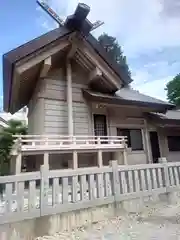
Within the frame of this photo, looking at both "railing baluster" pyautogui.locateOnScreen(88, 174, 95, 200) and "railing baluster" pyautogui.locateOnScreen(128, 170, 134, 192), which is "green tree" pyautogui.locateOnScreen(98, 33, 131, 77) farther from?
"railing baluster" pyautogui.locateOnScreen(88, 174, 95, 200)

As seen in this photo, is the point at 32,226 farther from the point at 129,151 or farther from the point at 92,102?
the point at 129,151

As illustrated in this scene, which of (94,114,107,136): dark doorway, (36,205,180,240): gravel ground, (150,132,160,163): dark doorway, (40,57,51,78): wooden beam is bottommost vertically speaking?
(36,205,180,240): gravel ground

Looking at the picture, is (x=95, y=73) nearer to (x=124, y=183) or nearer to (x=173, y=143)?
(x=124, y=183)

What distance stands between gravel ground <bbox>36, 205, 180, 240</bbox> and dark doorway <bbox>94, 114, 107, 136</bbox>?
5.13 m

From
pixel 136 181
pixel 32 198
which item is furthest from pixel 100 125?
pixel 32 198

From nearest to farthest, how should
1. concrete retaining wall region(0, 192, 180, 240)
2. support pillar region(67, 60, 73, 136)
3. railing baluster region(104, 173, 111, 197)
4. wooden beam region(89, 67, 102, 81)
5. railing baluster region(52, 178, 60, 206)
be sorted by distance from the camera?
1. concrete retaining wall region(0, 192, 180, 240)
2. railing baluster region(52, 178, 60, 206)
3. railing baluster region(104, 173, 111, 197)
4. support pillar region(67, 60, 73, 136)
5. wooden beam region(89, 67, 102, 81)

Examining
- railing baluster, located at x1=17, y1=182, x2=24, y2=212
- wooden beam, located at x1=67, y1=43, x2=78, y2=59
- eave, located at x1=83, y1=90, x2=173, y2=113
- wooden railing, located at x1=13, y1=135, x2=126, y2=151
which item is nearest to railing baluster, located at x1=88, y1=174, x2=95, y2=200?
railing baluster, located at x1=17, y1=182, x2=24, y2=212

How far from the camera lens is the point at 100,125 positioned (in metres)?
9.37

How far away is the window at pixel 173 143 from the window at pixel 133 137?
241 centimetres

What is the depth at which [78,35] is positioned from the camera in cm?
812

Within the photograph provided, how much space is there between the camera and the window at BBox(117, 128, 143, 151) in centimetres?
995

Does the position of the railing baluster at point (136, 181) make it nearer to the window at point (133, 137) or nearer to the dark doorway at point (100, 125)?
the dark doorway at point (100, 125)

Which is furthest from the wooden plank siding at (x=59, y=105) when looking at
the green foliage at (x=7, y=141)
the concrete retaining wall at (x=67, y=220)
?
the green foliage at (x=7, y=141)

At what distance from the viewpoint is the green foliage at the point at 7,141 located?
12992mm
